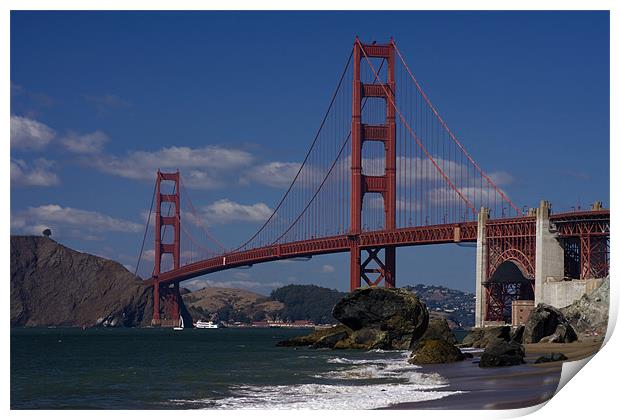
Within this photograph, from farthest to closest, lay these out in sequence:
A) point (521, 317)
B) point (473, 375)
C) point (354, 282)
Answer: point (354, 282) < point (521, 317) < point (473, 375)

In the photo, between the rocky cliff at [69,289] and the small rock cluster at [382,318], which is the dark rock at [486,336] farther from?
the rocky cliff at [69,289]

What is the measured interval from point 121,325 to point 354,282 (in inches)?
3732

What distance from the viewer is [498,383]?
35.5m

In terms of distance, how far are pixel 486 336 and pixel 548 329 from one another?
7.74 metres

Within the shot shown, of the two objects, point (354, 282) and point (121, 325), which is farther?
point (121, 325)

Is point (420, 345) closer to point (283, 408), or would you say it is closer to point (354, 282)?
point (283, 408)

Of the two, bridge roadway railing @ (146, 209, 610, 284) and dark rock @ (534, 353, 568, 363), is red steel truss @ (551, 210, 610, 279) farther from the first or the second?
dark rock @ (534, 353, 568, 363)

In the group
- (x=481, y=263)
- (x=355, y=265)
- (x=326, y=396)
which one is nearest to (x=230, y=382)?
(x=326, y=396)

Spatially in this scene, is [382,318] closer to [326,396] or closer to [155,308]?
[326,396]

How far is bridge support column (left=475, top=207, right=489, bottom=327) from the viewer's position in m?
86.8

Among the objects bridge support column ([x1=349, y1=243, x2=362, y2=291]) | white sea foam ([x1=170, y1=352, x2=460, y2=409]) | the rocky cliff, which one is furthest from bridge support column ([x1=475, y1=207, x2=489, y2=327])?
the rocky cliff
